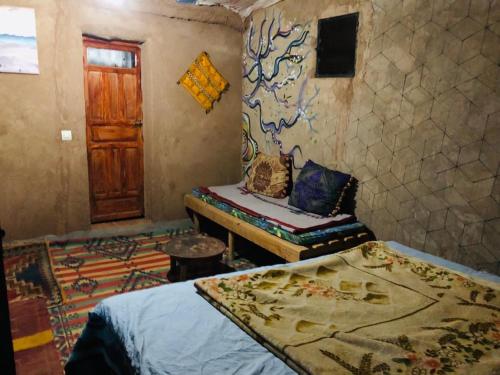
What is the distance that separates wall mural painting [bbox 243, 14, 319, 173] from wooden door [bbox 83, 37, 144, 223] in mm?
1450

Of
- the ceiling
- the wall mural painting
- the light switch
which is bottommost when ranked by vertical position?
the light switch

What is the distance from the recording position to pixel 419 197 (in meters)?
3.24

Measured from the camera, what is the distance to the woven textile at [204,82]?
4992mm

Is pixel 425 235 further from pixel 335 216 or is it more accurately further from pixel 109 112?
pixel 109 112

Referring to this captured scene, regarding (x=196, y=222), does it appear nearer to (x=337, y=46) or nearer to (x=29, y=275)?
(x=29, y=275)

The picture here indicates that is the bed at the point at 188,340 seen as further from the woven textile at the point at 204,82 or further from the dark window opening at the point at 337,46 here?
the woven textile at the point at 204,82

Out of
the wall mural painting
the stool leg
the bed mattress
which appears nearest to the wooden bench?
the bed mattress

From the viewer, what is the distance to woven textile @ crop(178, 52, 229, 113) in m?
4.99

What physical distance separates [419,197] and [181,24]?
3469 mm

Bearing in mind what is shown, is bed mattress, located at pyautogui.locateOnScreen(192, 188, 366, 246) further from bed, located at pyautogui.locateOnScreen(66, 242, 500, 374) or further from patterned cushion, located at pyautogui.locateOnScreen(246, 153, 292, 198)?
bed, located at pyautogui.locateOnScreen(66, 242, 500, 374)

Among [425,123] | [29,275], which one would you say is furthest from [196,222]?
[425,123]

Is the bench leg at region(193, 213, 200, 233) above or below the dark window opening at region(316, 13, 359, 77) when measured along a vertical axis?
below

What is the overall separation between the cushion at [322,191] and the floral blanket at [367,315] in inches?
49.2

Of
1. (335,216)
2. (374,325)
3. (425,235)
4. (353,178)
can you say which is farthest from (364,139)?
(374,325)
